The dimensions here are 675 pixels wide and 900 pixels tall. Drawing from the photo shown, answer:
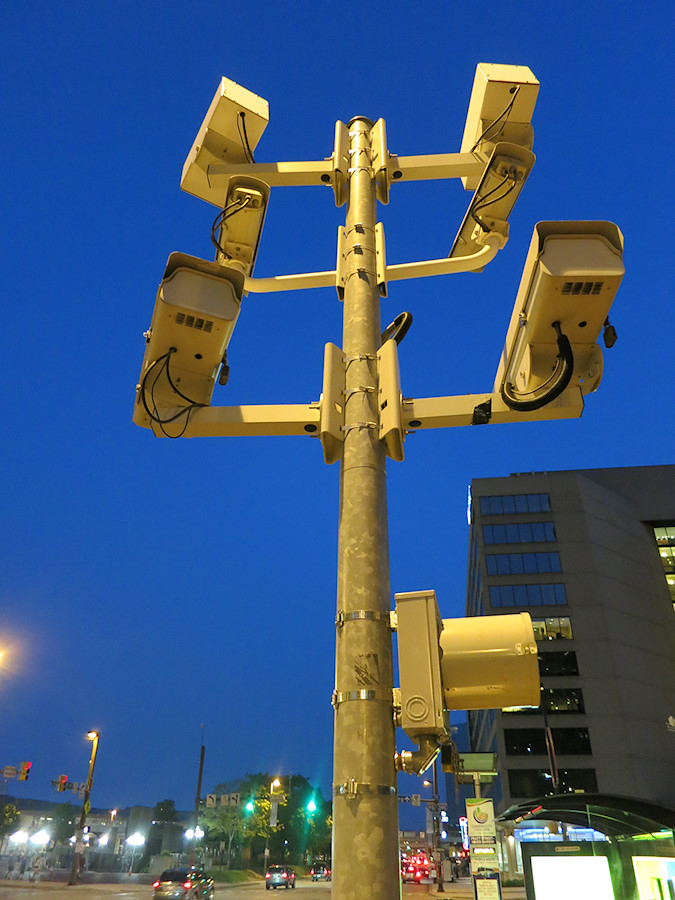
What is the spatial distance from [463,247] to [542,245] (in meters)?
2.09

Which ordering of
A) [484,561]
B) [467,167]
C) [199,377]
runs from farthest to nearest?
[484,561] < [467,167] < [199,377]

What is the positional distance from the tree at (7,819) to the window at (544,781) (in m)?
49.8

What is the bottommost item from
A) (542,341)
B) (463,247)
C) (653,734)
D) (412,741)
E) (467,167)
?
(412,741)

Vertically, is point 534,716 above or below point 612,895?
above

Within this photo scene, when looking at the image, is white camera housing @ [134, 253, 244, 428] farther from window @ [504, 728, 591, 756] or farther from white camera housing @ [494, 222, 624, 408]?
window @ [504, 728, 591, 756]

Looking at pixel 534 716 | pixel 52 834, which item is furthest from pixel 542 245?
pixel 52 834

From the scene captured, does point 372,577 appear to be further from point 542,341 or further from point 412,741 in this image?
point 542,341

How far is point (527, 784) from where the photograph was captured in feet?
198

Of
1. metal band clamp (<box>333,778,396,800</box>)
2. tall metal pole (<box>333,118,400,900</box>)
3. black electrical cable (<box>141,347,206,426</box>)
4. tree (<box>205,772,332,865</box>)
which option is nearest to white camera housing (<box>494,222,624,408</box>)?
tall metal pole (<box>333,118,400,900</box>)

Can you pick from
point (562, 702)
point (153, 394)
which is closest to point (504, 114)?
point (153, 394)

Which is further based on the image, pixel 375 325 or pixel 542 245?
pixel 375 325

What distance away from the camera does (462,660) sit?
2.85 m

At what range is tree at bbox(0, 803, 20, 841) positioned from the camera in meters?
64.0

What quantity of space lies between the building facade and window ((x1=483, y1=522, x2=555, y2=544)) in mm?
121
